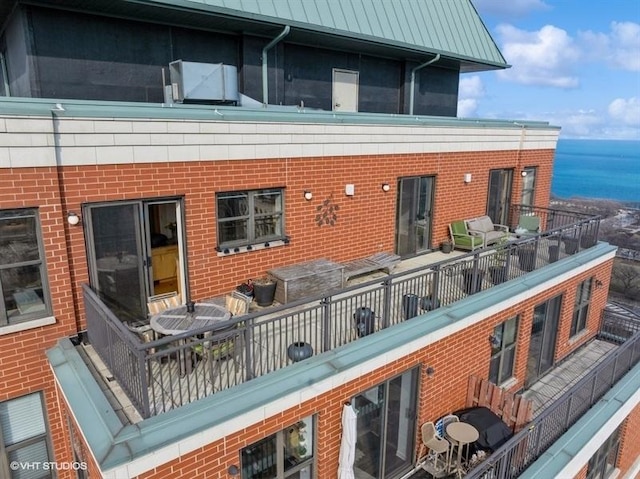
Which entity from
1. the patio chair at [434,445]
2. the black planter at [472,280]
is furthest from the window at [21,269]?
the black planter at [472,280]

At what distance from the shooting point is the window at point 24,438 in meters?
6.58

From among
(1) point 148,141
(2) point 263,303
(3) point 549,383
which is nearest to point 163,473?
(2) point 263,303

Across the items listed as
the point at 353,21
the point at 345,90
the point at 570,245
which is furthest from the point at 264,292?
the point at 570,245

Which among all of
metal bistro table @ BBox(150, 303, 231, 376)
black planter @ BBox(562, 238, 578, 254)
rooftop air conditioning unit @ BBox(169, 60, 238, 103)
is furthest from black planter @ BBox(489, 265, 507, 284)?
rooftop air conditioning unit @ BBox(169, 60, 238, 103)

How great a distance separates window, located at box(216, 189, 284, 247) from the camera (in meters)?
8.43

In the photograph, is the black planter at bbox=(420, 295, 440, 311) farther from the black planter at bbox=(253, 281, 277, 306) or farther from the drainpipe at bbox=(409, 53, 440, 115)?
the drainpipe at bbox=(409, 53, 440, 115)

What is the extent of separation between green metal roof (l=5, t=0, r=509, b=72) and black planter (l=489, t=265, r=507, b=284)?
690 centimetres

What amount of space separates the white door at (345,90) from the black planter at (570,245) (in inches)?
284

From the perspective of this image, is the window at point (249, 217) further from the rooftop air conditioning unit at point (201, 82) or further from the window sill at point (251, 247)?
the rooftop air conditioning unit at point (201, 82)

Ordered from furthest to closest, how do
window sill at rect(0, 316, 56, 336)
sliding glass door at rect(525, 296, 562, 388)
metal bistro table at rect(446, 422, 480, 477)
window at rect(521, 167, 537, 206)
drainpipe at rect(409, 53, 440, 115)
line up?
window at rect(521, 167, 537, 206), drainpipe at rect(409, 53, 440, 115), sliding glass door at rect(525, 296, 562, 388), metal bistro table at rect(446, 422, 480, 477), window sill at rect(0, 316, 56, 336)

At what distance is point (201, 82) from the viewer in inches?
372

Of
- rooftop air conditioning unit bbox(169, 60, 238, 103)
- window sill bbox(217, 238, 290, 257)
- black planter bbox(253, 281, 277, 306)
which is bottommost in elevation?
black planter bbox(253, 281, 277, 306)

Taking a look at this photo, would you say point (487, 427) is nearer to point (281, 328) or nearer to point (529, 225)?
point (281, 328)

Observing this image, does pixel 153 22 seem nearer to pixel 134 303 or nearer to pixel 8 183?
pixel 8 183
